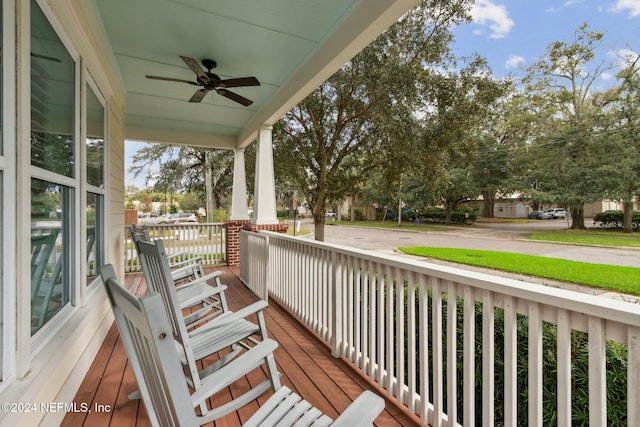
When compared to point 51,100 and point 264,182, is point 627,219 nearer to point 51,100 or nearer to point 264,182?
point 264,182

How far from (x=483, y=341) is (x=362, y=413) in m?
0.76

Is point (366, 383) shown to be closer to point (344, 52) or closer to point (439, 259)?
point (344, 52)

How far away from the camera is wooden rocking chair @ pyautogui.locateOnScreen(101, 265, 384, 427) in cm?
65

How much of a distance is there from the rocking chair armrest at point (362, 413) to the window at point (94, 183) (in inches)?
96.0

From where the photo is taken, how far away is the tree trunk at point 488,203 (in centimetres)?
2073

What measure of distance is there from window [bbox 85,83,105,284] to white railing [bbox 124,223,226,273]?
3287mm

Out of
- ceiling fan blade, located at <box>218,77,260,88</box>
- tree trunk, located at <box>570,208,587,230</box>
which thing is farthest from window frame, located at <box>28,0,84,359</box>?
tree trunk, located at <box>570,208,587,230</box>

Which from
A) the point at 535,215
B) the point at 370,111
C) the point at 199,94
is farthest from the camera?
the point at 535,215

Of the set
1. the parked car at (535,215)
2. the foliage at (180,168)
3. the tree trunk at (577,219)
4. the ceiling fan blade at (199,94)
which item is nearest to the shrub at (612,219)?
the tree trunk at (577,219)

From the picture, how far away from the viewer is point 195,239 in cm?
648

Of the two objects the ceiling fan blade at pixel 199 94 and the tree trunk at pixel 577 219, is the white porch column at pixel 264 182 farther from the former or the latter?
the tree trunk at pixel 577 219

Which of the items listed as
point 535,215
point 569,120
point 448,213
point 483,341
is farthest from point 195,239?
point 535,215

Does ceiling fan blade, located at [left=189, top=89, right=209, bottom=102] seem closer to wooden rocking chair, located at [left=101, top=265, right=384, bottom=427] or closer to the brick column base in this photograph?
the brick column base

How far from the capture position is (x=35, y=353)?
138cm
